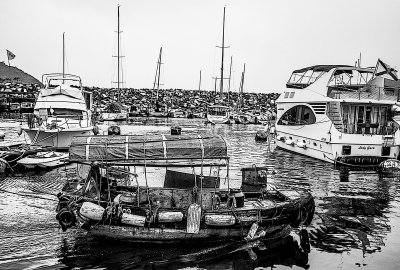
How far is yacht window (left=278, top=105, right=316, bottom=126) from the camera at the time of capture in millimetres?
29891

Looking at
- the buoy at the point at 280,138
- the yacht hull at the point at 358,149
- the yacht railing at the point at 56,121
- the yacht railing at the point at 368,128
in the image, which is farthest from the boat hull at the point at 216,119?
the yacht hull at the point at 358,149

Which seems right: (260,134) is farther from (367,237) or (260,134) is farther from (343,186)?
(367,237)

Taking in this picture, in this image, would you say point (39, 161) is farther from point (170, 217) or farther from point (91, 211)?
point (170, 217)

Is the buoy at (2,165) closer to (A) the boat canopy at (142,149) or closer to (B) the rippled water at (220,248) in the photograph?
(B) the rippled water at (220,248)

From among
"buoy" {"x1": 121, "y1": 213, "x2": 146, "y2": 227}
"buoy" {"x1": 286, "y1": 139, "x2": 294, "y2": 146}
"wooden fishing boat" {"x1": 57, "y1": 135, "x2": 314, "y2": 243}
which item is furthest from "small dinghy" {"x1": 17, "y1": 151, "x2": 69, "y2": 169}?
"buoy" {"x1": 286, "y1": 139, "x2": 294, "y2": 146}

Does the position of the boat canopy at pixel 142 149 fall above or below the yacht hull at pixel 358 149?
above

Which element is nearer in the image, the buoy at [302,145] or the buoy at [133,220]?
the buoy at [133,220]

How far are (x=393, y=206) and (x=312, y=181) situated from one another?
5.37m

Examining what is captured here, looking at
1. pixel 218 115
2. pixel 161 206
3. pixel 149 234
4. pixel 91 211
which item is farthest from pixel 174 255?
pixel 218 115

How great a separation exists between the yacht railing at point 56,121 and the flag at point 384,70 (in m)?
22.5

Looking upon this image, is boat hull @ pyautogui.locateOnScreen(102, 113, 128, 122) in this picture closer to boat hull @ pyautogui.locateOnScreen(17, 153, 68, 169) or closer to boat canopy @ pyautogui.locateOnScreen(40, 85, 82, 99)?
boat canopy @ pyautogui.locateOnScreen(40, 85, 82, 99)

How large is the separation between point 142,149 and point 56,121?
61.9 feet

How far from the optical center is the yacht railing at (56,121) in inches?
1104

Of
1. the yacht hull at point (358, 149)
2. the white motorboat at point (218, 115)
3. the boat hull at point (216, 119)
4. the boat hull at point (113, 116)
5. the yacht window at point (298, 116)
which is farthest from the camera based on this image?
the boat hull at point (113, 116)
